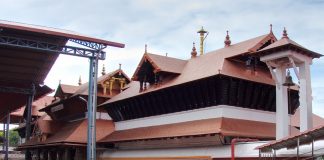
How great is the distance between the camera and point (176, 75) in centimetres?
2148

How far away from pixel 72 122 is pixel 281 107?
57.4 feet

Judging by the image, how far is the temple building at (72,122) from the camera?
26344mm

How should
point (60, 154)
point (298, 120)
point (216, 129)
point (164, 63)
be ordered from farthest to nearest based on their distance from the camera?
point (60, 154), point (164, 63), point (298, 120), point (216, 129)

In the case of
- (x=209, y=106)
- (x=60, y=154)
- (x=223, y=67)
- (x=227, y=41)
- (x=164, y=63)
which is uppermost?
(x=227, y=41)

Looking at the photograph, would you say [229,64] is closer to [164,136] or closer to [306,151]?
[164,136]

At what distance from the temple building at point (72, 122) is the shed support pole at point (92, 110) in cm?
327

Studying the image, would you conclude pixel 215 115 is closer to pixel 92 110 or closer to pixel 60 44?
pixel 92 110

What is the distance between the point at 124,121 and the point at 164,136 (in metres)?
6.26

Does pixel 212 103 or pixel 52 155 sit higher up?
pixel 212 103

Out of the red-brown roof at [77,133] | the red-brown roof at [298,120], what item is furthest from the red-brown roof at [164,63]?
the red-brown roof at [298,120]

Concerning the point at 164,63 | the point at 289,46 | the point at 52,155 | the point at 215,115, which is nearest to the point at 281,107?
the point at 289,46

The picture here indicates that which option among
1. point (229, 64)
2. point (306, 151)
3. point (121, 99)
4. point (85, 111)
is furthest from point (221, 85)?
point (85, 111)

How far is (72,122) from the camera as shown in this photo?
97.7 ft

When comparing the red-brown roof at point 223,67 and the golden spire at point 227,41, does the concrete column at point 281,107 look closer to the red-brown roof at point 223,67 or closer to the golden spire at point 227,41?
the red-brown roof at point 223,67
